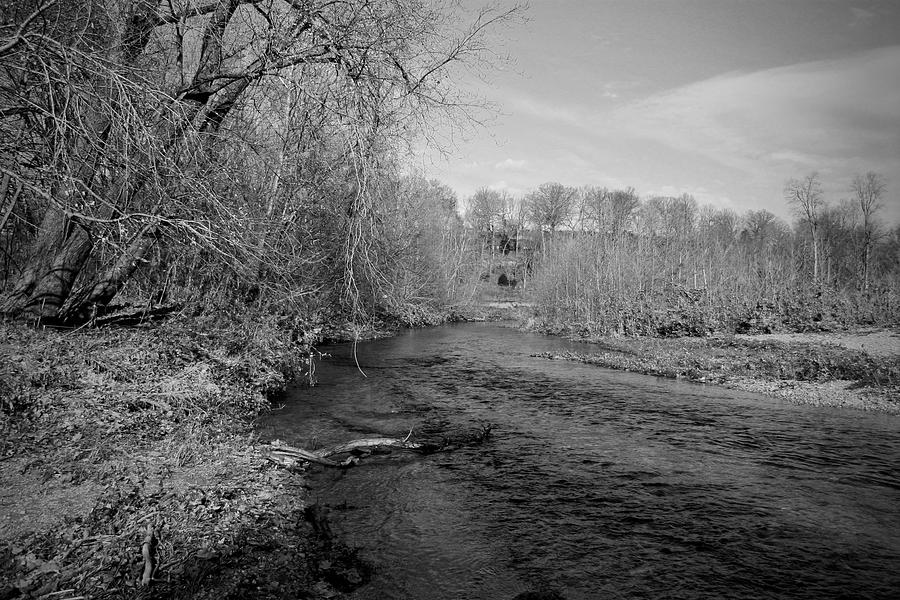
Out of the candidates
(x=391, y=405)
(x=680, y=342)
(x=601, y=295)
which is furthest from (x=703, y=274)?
(x=391, y=405)

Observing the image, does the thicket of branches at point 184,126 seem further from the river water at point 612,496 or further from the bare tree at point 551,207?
the bare tree at point 551,207

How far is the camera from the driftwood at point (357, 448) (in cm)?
814

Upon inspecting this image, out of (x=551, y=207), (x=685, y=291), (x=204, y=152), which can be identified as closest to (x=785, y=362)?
(x=685, y=291)

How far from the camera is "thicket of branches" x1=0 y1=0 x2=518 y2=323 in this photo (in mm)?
5809

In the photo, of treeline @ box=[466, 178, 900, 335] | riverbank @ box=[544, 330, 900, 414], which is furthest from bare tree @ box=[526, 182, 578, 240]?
riverbank @ box=[544, 330, 900, 414]

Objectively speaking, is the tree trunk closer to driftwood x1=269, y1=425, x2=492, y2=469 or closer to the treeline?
driftwood x1=269, y1=425, x2=492, y2=469

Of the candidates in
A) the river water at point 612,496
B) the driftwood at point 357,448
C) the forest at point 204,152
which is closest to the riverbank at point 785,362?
the river water at point 612,496

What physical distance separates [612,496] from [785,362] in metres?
15.1

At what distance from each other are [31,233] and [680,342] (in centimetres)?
2712

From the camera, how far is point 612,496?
766 cm

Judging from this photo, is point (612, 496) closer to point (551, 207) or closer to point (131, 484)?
point (131, 484)

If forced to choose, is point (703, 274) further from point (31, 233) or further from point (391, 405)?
point (31, 233)

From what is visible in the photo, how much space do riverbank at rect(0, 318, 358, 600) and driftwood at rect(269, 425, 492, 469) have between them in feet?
1.38

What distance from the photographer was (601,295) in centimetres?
3247
